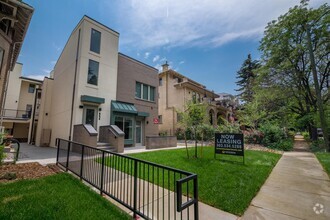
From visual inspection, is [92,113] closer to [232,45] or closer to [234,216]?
[234,216]

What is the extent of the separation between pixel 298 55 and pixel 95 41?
18.7m

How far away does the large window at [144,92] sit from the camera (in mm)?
16183

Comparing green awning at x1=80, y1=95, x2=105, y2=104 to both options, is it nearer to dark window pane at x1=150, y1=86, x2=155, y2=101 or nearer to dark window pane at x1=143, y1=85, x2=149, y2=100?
dark window pane at x1=143, y1=85, x2=149, y2=100

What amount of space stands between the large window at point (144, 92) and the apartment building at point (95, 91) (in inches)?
4.1

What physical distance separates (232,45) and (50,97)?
18.8m

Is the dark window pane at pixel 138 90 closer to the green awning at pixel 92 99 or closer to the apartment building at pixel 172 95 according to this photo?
the green awning at pixel 92 99

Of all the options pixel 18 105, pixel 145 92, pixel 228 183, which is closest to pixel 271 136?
pixel 228 183

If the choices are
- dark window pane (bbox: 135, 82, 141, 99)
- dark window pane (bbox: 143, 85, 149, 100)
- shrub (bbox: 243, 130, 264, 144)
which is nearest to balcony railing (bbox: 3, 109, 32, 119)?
dark window pane (bbox: 135, 82, 141, 99)

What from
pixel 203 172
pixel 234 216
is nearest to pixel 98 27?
pixel 203 172

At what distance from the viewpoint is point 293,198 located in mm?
4098

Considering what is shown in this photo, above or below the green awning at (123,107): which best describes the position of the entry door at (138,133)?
below

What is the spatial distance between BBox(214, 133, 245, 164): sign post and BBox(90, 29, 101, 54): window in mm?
11119

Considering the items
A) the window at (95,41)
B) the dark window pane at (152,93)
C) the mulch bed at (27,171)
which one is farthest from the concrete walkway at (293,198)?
the window at (95,41)

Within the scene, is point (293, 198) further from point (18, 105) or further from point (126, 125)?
point (18, 105)
